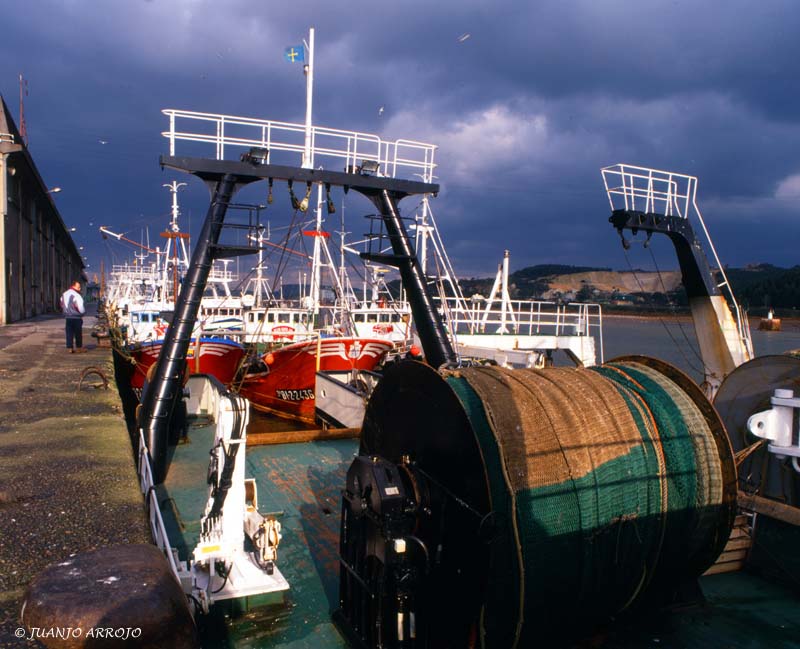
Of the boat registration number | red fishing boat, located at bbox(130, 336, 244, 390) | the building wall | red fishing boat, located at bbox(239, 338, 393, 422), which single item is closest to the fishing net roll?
red fishing boat, located at bbox(239, 338, 393, 422)

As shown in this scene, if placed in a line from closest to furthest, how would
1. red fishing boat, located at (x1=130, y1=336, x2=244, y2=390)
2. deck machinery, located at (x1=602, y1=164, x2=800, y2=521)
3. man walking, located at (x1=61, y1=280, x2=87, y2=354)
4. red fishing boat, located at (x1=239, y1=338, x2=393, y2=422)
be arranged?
1. deck machinery, located at (x1=602, y1=164, x2=800, y2=521)
2. man walking, located at (x1=61, y1=280, x2=87, y2=354)
3. red fishing boat, located at (x1=130, y1=336, x2=244, y2=390)
4. red fishing boat, located at (x1=239, y1=338, x2=393, y2=422)

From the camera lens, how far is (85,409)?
26.9ft

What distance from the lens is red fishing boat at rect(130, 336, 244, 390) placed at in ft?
58.3

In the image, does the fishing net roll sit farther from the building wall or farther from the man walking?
the building wall

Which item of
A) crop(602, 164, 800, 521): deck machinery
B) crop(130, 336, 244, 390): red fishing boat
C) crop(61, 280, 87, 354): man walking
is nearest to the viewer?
crop(602, 164, 800, 521): deck machinery

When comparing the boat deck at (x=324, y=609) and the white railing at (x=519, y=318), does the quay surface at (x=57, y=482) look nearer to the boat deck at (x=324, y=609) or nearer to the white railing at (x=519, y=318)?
the boat deck at (x=324, y=609)

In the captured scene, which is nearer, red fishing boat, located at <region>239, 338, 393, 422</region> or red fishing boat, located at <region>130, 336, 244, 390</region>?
red fishing boat, located at <region>130, 336, 244, 390</region>

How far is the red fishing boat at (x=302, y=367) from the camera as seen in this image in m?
18.8

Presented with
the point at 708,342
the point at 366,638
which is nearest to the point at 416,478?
the point at 366,638

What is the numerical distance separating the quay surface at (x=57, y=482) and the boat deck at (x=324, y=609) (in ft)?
3.31

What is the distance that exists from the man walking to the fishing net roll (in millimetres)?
11803

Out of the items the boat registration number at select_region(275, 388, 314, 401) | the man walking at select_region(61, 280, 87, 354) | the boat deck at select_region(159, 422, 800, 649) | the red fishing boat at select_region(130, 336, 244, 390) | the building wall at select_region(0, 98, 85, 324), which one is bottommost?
the boat registration number at select_region(275, 388, 314, 401)

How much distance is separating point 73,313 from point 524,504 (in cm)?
1317

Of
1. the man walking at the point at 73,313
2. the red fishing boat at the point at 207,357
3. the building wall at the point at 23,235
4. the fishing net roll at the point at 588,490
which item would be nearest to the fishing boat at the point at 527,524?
the fishing net roll at the point at 588,490
